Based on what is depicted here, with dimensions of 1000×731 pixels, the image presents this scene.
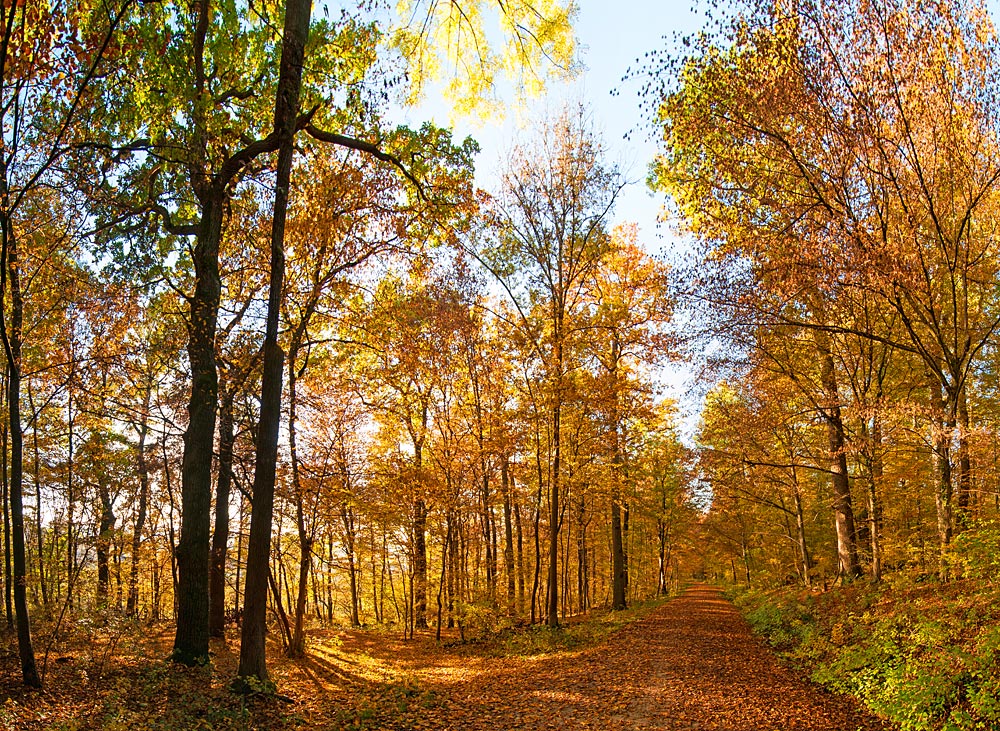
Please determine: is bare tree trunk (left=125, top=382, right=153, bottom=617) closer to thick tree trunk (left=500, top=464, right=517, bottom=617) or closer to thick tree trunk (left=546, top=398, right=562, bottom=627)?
thick tree trunk (left=500, top=464, right=517, bottom=617)

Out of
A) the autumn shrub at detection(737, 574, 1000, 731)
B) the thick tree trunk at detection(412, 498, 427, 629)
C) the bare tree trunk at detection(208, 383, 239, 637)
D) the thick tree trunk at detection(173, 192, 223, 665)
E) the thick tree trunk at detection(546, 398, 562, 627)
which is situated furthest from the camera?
the thick tree trunk at detection(412, 498, 427, 629)

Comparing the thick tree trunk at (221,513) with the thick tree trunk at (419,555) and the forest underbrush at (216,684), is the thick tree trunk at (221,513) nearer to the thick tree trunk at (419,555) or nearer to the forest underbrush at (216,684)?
the forest underbrush at (216,684)

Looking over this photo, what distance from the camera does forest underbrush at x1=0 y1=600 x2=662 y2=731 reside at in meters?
6.29

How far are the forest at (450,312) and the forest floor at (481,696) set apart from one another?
0.11 m

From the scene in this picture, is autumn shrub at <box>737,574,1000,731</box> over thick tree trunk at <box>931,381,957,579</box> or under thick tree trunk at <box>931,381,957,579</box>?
under

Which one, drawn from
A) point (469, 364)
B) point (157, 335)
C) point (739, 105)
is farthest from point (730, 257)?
point (157, 335)

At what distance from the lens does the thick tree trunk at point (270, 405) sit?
736 centimetres

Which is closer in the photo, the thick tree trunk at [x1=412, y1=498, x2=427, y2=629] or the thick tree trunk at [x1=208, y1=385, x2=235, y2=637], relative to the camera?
the thick tree trunk at [x1=208, y1=385, x2=235, y2=637]

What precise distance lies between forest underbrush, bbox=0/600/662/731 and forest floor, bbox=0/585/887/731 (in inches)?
1.1

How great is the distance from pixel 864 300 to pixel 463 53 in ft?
28.3

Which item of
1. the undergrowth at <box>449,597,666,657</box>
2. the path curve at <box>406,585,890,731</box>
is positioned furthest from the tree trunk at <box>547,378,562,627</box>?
the path curve at <box>406,585,890,731</box>

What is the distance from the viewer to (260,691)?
7238 millimetres

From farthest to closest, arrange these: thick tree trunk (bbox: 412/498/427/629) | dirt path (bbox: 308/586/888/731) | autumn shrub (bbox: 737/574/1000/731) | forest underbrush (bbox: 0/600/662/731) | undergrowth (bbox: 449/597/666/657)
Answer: thick tree trunk (bbox: 412/498/427/629) → undergrowth (bbox: 449/597/666/657) → dirt path (bbox: 308/586/888/731) → forest underbrush (bbox: 0/600/662/731) → autumn shrub (bbox: 737/574/1000/731)

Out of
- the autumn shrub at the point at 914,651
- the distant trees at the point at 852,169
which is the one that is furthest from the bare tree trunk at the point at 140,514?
the autumn shrub at the point at 914,651
